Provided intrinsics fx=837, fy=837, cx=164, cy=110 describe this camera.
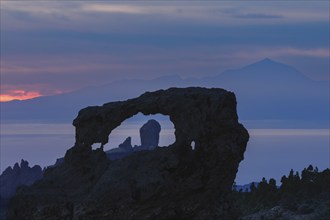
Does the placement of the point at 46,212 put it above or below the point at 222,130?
below

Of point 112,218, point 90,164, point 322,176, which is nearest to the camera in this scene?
point 112,218

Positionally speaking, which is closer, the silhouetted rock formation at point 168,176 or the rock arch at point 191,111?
the silhouetted rock formation at point 168,176

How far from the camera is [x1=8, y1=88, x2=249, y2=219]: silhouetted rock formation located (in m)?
34.5

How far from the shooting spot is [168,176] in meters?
34.9

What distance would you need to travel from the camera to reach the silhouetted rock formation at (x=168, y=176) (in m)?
34.5

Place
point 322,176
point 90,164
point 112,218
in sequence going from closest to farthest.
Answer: point 112,218, point 90,164, point 322,176

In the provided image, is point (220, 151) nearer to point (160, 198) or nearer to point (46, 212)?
point (160, 198)

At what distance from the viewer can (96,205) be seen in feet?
113

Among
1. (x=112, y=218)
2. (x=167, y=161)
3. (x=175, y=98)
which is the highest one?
(x=175, y=98)

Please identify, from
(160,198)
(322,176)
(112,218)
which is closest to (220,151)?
(160,198)

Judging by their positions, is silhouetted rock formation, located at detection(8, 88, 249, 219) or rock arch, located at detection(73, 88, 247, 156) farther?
rock arch, located at detection(73, 88, 247, 156)

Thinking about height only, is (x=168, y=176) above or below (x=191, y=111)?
below

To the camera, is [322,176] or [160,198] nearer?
[160,198]

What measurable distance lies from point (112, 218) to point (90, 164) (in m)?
3.85
